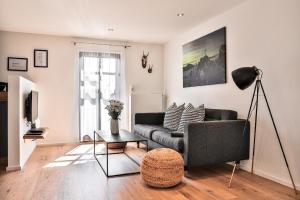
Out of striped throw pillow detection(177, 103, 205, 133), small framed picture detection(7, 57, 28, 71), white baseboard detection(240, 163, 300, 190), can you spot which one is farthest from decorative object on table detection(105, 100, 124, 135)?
small framed picture detection(7, 57, 28, 71)

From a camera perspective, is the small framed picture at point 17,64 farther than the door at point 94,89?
No

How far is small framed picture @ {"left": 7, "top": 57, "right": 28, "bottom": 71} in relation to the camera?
4.77m

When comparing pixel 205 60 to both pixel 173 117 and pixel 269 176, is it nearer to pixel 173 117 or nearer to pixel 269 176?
pixel 173 117

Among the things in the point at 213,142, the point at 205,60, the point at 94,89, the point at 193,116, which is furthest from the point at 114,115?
the point at 205,60

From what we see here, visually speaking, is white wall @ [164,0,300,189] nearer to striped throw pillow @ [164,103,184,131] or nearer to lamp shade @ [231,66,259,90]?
lamp shade @ [231,66,259,90]

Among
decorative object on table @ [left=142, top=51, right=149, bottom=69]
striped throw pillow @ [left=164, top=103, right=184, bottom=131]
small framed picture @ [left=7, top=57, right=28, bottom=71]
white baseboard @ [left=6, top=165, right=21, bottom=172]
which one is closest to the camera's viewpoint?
white baseboard @ [left=6, top=165, right=21, bottom=172]

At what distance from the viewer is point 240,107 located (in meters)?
3.43

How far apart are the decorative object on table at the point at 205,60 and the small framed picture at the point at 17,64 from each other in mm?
3173

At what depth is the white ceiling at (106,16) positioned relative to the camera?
11.2 ft

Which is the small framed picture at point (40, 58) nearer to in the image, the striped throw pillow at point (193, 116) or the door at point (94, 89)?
the door at point (94, 89)

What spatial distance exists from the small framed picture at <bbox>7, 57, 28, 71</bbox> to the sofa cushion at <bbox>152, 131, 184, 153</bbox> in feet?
9.79

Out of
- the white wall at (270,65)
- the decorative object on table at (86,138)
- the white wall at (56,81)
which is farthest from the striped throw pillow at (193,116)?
the white wall at (56,81)

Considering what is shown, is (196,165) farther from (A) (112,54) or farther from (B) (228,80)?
(A) (112,54)

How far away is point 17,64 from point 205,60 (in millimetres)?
3603
